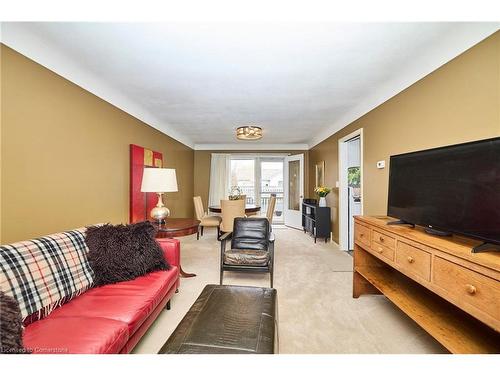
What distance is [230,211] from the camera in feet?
13.6

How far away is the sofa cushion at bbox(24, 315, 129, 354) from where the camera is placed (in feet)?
3.40

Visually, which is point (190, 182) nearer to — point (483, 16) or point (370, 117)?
point (370, 117)

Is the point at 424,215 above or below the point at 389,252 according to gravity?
above

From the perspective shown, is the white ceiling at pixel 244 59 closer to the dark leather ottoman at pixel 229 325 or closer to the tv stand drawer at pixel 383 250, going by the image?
the tv stand drawer at pixel 383 250

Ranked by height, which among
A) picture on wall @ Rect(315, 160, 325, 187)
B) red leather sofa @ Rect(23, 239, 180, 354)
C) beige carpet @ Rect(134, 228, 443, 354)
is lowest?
beige carpet @ Rect(134, 228, 443, 354)

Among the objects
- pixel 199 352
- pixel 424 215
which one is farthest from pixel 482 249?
pixel 199 352

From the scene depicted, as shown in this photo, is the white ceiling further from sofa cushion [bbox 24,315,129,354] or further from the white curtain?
the white curtain

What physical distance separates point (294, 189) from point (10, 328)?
603cm

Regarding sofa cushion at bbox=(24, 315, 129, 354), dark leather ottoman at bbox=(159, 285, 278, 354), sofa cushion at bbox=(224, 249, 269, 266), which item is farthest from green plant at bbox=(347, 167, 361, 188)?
sofa cushion at bbox=(24, 315, 129, 354)

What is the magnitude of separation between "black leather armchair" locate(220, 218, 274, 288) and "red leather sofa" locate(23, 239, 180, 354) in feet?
2.83

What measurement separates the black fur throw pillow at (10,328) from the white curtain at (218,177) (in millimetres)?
5456

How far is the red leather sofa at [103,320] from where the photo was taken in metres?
1.07

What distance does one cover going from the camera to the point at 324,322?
1.89 meters
